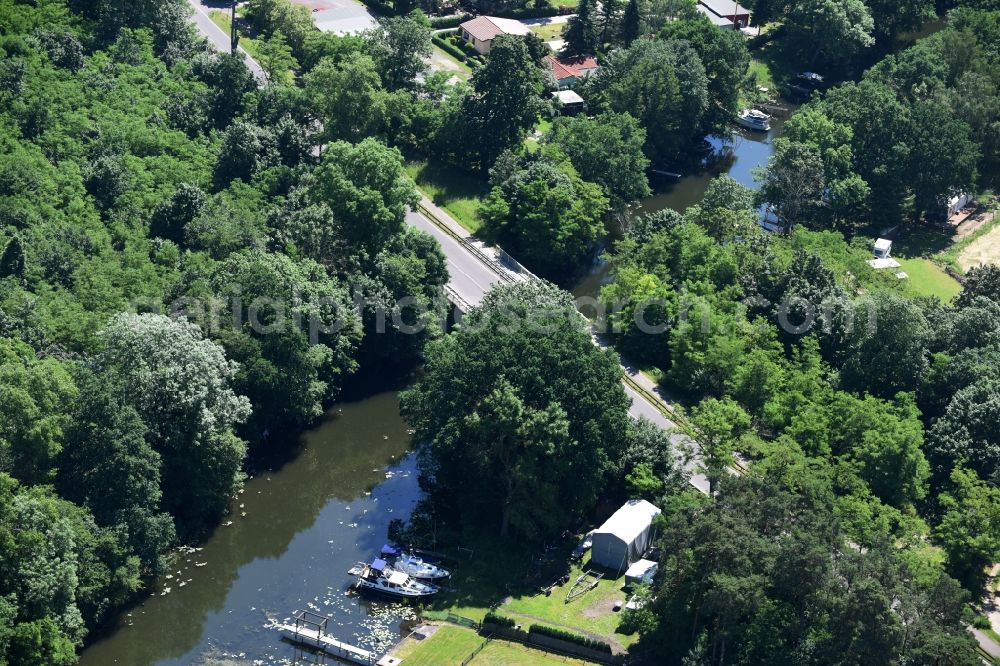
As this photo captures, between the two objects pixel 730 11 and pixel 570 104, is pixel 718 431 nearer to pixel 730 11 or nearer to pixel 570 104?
pixel 570 104

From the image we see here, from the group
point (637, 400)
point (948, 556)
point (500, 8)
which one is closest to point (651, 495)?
point (637, 400)

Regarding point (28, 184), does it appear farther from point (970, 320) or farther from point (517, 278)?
point (970, 320)

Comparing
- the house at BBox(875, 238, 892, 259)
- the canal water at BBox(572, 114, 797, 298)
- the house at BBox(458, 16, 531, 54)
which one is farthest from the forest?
the house at BBox(458, 16, 531, 54)

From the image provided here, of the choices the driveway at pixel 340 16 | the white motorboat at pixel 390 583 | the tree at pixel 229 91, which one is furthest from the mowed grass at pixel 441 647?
the driveway at pixel 340 16

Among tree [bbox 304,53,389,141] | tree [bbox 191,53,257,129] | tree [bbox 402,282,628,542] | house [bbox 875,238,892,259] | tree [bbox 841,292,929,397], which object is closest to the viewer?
tree [bbox 402,282,628,542]

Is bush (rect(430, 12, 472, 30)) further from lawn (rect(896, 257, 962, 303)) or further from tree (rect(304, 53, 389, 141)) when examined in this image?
lawn (rect(896, 257, 962, 303))

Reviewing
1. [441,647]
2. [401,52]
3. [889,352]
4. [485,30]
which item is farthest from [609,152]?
[441,647]
